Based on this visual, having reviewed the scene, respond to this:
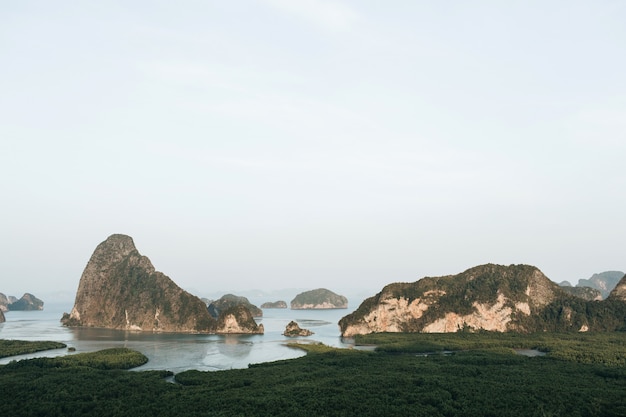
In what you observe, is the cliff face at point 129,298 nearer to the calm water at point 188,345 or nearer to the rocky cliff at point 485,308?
the calm water at point 188,345

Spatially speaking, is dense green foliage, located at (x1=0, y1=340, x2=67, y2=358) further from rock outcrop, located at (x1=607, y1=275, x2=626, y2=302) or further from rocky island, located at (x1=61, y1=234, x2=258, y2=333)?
rock outcrop, located at (x1=607, y1=275, x2=626, y2=302)

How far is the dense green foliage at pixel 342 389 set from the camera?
49562 mm

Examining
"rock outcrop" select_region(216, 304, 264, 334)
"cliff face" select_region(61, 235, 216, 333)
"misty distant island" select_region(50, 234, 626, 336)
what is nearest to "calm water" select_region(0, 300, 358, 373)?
"rock outcrop" select_region(216, 304, 264, 334)

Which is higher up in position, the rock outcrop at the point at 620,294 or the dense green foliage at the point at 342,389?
the rock outcrop at the point at 620,294

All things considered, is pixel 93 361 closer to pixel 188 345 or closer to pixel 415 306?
pixel 188 345

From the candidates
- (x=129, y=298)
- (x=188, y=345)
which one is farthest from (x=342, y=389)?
(x=129, y=298)

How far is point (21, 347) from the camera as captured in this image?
93.0 meters

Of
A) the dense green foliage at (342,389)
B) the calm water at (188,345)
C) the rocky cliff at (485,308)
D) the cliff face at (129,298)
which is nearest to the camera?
the dense green foliage at (342,389)

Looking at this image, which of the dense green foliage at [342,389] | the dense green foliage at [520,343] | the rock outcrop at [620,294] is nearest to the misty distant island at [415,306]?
the rock outcrop at [620,294]

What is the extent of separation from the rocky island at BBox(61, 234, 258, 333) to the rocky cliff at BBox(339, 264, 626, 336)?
4057 cm

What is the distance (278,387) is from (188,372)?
18751 millimetres

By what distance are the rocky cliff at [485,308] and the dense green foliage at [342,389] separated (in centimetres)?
4202

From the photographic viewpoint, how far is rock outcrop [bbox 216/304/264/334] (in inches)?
5359

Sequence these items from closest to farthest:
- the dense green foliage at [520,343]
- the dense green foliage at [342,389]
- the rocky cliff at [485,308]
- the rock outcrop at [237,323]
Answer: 1. the dense green foliage at [342,389]
2. the dense green foliage at [520,343]
3. the rocky cliff at [485,308]
4. the rock outcrop at [237,323]
